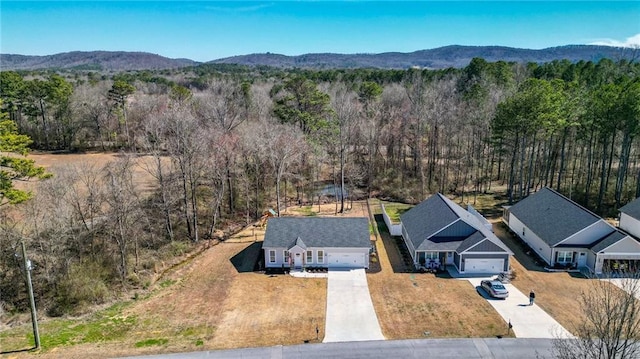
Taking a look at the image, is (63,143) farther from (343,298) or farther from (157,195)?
(343,298)

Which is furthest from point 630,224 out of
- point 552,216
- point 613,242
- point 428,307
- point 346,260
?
point 346,260

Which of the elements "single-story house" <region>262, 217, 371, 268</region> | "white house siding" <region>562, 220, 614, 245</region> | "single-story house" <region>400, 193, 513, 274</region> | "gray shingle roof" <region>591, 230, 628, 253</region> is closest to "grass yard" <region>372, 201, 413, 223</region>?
"single-story house" <region>400, 193, 513, 274</region>

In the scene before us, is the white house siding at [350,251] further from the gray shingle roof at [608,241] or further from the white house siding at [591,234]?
the gray shingle roof at [608,241]

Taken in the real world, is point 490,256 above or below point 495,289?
above

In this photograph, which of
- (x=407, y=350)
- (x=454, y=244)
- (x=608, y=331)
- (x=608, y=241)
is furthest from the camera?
(x=454, y=244)

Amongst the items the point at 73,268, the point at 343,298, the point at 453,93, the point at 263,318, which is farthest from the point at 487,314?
the point at 453,93

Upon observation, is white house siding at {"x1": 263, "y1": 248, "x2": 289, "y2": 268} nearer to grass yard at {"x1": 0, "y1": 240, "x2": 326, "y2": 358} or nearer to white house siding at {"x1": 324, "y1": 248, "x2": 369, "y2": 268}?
grass yard at {"x1": 0, "y1": 240, "x2": 326, "y2": 358}

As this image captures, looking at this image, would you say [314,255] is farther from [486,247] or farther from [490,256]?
[490,256]
